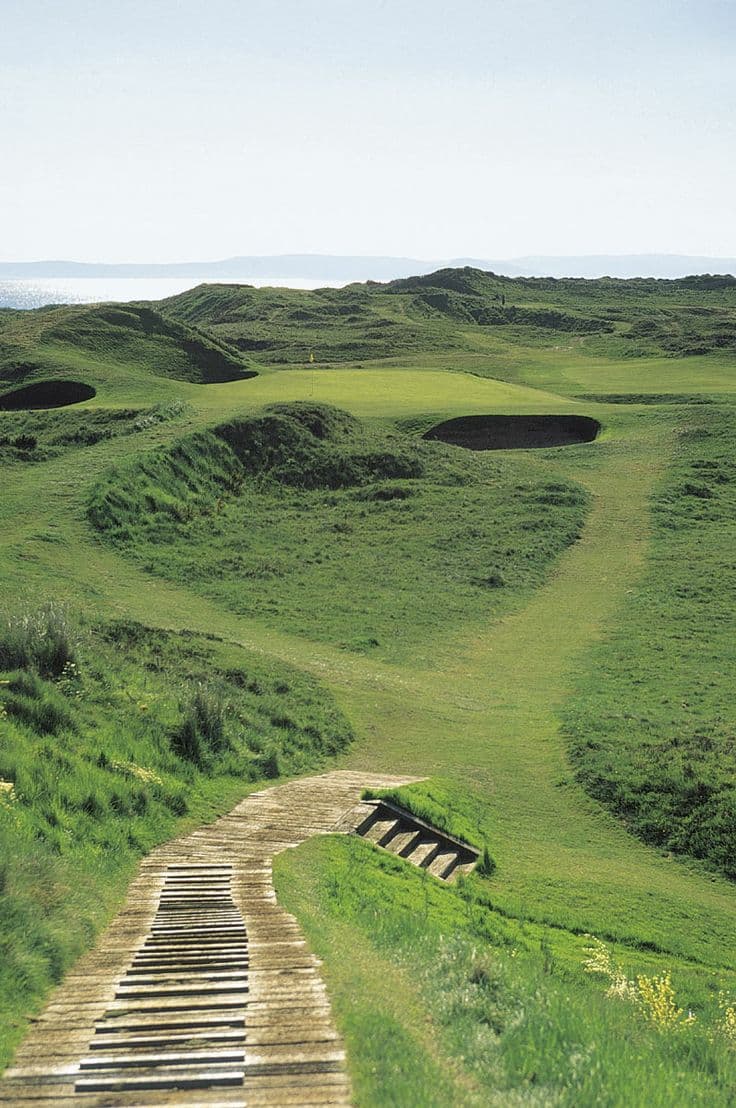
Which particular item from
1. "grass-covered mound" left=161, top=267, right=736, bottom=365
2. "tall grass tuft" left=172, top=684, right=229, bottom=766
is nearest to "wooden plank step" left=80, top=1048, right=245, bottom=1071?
"tall grass tuft" left=172, top=684, right=229, bottom=766

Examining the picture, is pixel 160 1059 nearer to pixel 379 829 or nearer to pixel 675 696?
pixel 379 829

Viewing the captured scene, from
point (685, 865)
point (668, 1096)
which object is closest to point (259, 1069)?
point (668, 1096)

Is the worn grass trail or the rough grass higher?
the rough grass

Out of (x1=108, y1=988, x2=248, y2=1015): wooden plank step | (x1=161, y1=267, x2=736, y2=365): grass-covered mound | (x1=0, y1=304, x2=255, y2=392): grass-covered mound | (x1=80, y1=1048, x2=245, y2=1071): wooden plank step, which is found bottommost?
(x1=108, y1=988, x2=248, y2=1015): wooden plank step

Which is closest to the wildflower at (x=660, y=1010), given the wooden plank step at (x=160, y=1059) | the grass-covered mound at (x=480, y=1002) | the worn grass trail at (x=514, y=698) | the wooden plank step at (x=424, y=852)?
the grass-covered mound at (x=480, y=1002)

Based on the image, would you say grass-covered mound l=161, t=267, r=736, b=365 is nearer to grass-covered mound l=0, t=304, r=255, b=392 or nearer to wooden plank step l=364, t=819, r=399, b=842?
grass-covered mound l=0, t=304, r=255, b=392

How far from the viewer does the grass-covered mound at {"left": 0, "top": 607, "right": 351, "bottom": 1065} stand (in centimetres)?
937

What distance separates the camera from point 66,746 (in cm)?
1484

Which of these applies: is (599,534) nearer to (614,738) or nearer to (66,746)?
(614,738)

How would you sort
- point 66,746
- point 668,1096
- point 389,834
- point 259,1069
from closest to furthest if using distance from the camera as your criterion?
point 259,1069
point 668,1096
point 66,746
point 389,834

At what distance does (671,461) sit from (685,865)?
124ft

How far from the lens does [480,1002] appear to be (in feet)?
27.2

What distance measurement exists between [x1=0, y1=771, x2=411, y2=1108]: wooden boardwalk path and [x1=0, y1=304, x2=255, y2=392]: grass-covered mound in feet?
177

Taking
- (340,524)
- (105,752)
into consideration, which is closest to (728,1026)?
(105,752)
